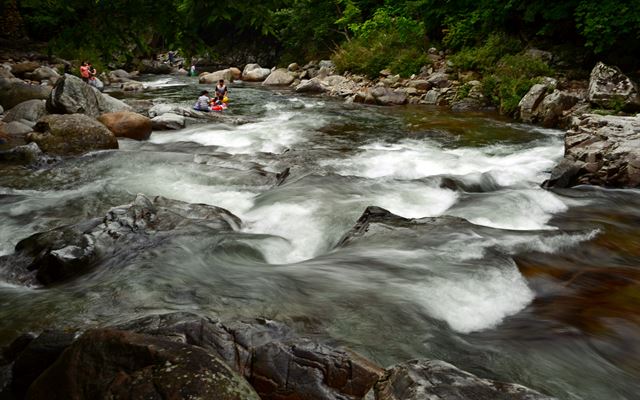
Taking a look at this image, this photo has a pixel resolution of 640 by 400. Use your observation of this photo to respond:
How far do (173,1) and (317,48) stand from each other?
2569cm

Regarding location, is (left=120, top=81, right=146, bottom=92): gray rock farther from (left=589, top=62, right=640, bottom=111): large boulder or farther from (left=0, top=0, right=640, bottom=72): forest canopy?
(left=589, top=62, right=640, bottom=111): large boulder

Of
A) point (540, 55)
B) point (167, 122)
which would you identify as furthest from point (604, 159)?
point (167, 122)

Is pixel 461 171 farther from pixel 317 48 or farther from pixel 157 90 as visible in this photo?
pixel 317 48

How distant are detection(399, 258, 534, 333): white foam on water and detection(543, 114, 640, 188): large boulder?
421 centimetres

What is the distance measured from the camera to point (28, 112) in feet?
38.4

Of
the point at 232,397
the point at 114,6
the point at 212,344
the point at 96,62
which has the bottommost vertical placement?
the point at 212,344

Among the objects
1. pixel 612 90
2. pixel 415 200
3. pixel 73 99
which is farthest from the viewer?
pixel 612 90

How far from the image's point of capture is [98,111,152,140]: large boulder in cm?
1142

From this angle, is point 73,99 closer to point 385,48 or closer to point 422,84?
point 422,84

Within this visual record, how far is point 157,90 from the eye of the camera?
22.3 m

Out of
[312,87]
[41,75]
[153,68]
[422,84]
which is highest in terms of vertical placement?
[422,84]

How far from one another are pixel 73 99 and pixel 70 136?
99.5 inches

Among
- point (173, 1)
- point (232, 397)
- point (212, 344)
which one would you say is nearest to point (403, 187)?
point (173, 1)

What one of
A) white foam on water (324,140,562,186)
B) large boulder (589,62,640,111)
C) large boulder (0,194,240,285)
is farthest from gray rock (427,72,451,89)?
large boulder (0,194,240,285)
